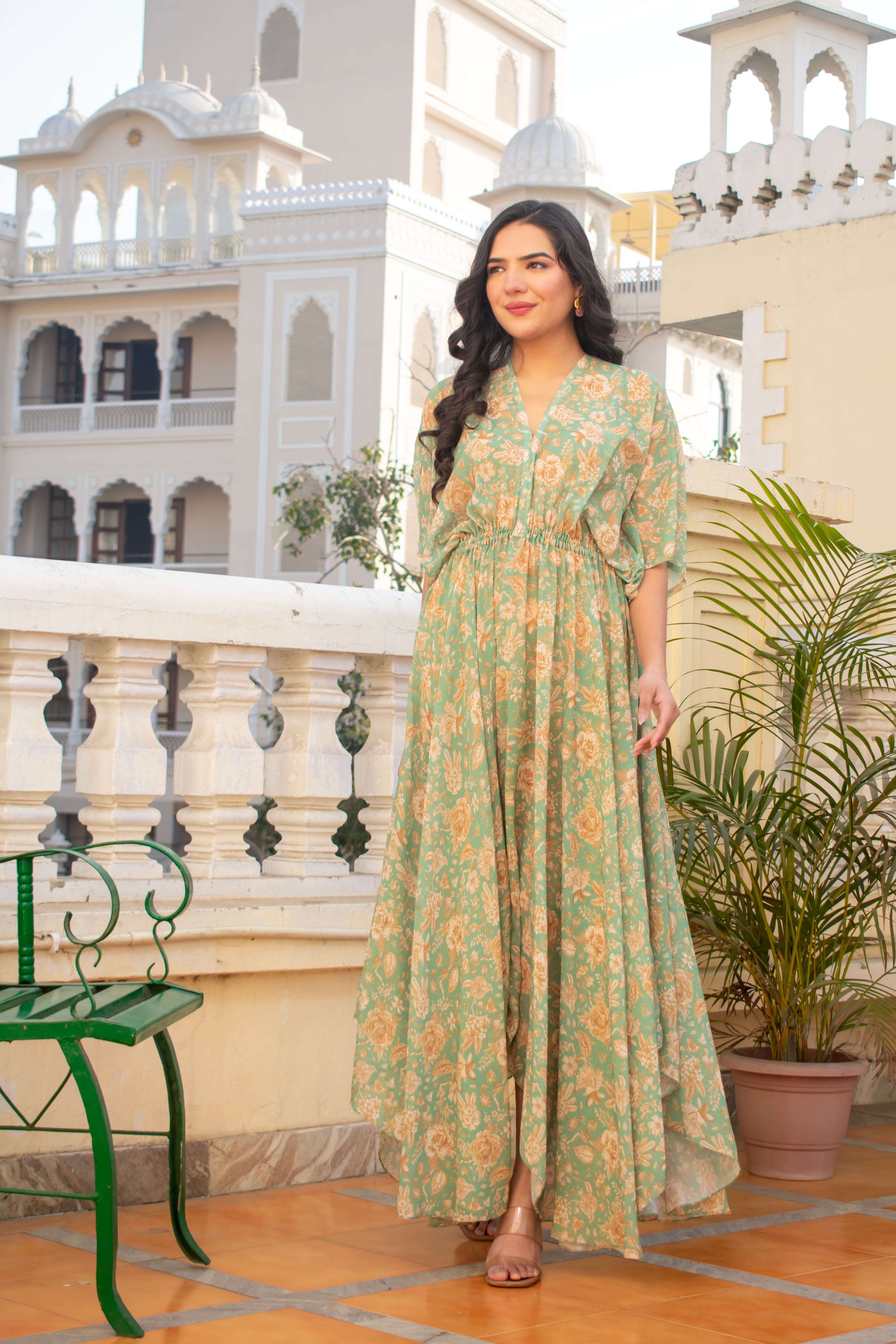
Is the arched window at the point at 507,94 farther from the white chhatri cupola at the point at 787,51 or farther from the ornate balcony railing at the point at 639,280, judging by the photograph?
the white chhatri cupola at the point at 787,51

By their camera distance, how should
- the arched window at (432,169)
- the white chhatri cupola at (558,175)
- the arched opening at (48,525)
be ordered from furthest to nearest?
the arched window at (432,169), the arched opening at (48,525), the white chhatri cupola at (558,175)

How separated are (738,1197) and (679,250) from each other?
6816 millimetres

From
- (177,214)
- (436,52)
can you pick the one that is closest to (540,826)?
(177,214)

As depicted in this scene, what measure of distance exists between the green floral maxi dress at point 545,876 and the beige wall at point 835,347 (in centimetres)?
536

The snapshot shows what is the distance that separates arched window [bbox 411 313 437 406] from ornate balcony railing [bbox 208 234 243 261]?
319 centimetres

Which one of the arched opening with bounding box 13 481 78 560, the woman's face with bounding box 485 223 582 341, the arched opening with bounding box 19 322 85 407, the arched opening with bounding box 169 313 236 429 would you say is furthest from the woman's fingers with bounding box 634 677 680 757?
the arched opening with bounding box 19 322 85 407

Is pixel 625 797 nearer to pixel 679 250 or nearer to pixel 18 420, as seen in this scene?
pixel 679 250

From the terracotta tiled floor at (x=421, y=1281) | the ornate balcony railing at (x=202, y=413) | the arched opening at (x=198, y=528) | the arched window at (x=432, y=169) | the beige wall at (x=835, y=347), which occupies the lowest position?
the terracotta tiled floor at (x=421, y=1281)

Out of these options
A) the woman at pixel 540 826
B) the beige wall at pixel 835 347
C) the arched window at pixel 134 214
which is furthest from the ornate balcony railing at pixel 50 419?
the woman at pixel 540 826

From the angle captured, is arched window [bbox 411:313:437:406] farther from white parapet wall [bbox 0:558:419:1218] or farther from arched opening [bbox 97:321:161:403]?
white parapet wall [bbox 0:558:419:1218]

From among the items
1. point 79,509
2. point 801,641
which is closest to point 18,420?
point 79,509

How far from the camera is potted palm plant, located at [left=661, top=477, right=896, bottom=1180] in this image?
3320 millimetres

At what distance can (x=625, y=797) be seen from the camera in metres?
2.64

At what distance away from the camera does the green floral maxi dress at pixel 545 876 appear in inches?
100
